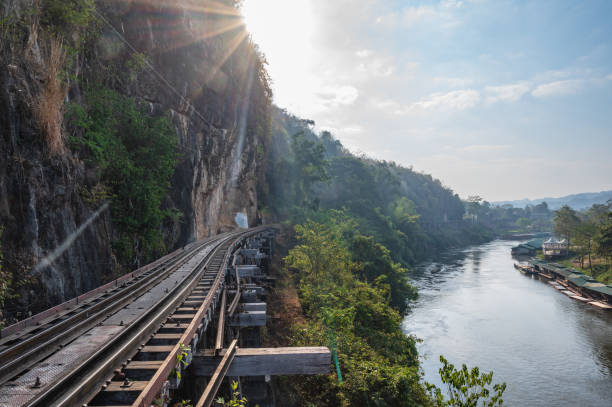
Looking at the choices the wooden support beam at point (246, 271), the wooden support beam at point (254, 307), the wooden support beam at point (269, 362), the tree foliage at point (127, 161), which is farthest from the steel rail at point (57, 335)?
the tree foliage at point (127, 161)

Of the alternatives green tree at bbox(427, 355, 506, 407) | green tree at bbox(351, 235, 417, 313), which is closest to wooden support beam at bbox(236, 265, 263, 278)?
green tree at bbox(427, 355, 506, 407)

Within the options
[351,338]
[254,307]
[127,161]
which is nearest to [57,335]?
[254,307]

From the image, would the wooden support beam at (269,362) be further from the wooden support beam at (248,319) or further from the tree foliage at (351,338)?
the tree foliage at (351,338)

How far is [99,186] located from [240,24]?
31.9 metres

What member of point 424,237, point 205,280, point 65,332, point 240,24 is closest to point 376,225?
point 424,237

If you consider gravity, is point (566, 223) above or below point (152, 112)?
below

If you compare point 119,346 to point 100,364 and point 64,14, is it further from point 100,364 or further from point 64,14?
point 64,14

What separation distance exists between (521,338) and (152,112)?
112 ft

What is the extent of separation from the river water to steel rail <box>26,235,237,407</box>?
2020 centimetres

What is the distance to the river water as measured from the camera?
20531mm

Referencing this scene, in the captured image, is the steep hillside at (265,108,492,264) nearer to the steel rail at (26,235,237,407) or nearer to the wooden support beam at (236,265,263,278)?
the wooden support beam at (236,265,263,278)

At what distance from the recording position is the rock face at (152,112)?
10.0m

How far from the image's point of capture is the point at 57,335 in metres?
6.71

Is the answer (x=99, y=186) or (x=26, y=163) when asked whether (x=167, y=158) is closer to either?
(x=99, y=186)
